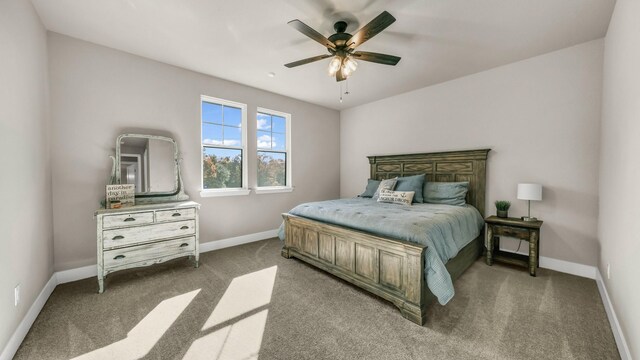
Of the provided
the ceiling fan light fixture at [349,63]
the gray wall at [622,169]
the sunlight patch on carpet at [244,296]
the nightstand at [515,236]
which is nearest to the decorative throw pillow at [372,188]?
the nightstand at [515,236]

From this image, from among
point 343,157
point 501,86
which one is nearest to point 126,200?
point 343,157

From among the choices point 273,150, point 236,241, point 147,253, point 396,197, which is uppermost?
point 273,150

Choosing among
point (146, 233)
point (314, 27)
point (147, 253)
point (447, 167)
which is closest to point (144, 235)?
point (146, 233)

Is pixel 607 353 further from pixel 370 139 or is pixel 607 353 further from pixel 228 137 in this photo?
pixel 228 137

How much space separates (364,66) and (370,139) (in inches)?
73.4

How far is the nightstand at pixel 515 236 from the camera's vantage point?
2779 mm

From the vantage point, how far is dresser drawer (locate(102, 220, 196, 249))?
2.49 meters

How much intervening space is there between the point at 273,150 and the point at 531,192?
3804 mm

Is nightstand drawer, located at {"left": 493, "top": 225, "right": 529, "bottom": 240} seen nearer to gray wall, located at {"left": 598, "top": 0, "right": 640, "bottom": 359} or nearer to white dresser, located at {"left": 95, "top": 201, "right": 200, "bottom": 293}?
gray wall, located at {"left": 598, "top": 0, "right": 640, "bottom": 359}

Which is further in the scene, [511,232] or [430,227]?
[511,232]

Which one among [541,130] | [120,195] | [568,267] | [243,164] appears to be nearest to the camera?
[120,195]

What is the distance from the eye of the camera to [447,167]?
387 cm

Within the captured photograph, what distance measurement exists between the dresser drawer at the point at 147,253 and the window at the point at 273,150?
152 cm

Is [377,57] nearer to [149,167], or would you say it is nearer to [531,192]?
[531,192]
